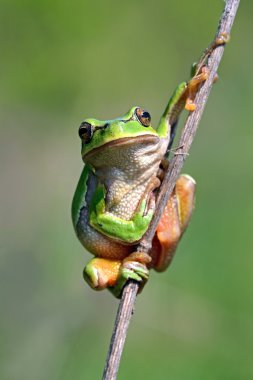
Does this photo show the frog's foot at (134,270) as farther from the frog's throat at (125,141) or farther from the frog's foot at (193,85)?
the frog's foot at (193,85)

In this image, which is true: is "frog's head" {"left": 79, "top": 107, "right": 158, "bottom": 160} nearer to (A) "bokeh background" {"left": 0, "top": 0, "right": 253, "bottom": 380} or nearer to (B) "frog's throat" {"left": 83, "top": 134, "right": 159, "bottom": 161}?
(B) "frog's throat" {"left": 83, "top": 134, "right": 159, "bottom": 161}

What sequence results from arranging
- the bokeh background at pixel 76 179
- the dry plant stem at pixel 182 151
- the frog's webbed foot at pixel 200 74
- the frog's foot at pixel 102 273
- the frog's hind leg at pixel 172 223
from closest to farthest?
1. the dry plant stem at pixel 182 151
2. the frog's webbed foot at pixel 200 74
3. the frog's foot at pixel 102 273
4. the frog's hind leg at pixel 172 223
5. the bokeh background at pixel 76 179

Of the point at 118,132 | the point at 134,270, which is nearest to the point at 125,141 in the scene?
the point at 118,132

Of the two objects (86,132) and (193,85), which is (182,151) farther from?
(86,132)

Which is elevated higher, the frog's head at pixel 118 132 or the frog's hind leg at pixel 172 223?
the frog's head at pixel 118 132

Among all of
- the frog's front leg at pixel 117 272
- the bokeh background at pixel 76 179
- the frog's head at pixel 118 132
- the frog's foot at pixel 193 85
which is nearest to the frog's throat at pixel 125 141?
the frog's head at pixel 118 132
